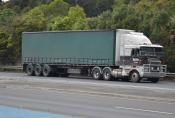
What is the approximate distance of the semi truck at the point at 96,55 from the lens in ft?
131

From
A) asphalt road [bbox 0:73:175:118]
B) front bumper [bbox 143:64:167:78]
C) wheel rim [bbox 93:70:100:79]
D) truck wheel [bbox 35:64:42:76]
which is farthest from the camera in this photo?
truck wheel [bbox 35:64:42:76]

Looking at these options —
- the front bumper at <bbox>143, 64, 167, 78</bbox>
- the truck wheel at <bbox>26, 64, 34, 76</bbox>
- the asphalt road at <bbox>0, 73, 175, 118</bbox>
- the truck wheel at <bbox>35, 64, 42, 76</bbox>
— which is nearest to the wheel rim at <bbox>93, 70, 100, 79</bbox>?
the front bumper at <bbox>143, 64, 167, 78</bbox>

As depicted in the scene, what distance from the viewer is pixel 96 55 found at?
42812 mm

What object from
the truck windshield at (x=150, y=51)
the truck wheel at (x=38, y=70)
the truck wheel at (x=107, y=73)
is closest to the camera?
the truck windshield at (x=150, y=51)

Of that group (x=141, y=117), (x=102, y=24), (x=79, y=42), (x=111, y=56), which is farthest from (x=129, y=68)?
(x=141, y=117)

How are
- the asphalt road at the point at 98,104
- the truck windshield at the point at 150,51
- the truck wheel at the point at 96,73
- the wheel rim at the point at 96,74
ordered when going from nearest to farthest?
the asphalt road at the point at 98,104
the truck windshield at the point at 150,51
the truck wheel at the point at 96,73
the wheel rim at the point at 96,74

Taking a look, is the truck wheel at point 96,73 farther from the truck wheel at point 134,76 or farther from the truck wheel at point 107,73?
the truck wheel at point 134,76

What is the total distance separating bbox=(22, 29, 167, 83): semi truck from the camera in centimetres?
3991

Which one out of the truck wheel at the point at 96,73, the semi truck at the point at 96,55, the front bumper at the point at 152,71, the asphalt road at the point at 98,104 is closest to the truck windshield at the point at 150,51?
the semi truck at the point at 96,55

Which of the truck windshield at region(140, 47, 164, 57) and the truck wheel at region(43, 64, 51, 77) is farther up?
the truck windshield at region(140, 47, 164, 57)

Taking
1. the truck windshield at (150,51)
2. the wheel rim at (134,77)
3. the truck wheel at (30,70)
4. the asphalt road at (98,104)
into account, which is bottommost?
the asphalt road at (98,104)

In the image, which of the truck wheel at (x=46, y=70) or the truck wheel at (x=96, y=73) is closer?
the truck wheel at (x=96, y=73)

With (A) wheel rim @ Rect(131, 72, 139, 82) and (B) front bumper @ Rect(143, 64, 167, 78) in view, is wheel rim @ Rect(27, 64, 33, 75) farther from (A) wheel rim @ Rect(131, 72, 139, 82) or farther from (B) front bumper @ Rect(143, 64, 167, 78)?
(B) front bumper @ Rect(143, 64, 167, 78)

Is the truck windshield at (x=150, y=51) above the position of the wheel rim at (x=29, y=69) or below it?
above
